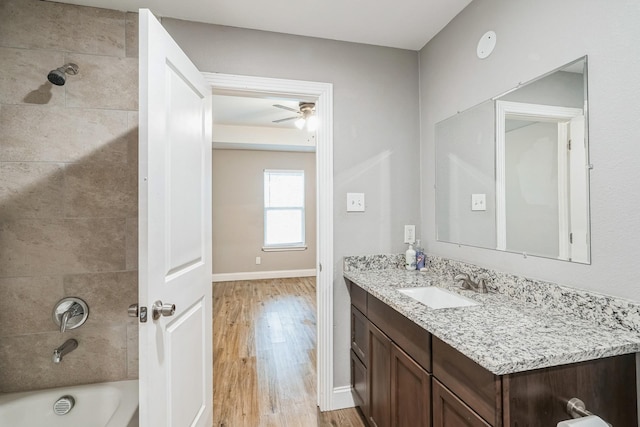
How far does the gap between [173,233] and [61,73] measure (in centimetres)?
101

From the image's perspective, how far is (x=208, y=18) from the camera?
174 centimetres

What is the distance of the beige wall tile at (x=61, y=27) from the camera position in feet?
5.08

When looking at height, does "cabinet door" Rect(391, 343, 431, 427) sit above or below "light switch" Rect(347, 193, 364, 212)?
below

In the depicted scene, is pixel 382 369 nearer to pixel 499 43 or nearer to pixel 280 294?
pixel 499 43

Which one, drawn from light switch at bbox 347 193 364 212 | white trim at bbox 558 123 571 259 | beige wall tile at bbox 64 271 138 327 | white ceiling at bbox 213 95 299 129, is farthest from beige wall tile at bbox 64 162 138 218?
white trim at bbox 558 123 571 259

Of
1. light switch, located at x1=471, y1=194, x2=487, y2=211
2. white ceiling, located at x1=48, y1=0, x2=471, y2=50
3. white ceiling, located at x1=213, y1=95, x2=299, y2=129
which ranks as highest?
white ceiling, located at x1=213, y1=95, x2=299, y2=129

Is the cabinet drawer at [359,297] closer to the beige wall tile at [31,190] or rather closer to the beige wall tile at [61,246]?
the beige wall tile at [61,246]

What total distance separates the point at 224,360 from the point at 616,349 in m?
2.59

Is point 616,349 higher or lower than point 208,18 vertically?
lower

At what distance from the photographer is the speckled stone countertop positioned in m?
0.81

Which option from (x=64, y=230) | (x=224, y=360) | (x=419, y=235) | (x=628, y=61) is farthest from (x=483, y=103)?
(x=224, y=360)

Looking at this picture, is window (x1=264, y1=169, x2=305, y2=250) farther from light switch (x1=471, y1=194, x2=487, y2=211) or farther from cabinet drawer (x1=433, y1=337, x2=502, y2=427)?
cabinet drawer (x1=433, y1=337, x2=502, y2=427)

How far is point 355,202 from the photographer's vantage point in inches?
78.3

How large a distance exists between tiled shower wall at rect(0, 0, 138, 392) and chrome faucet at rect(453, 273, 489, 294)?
1786mm
